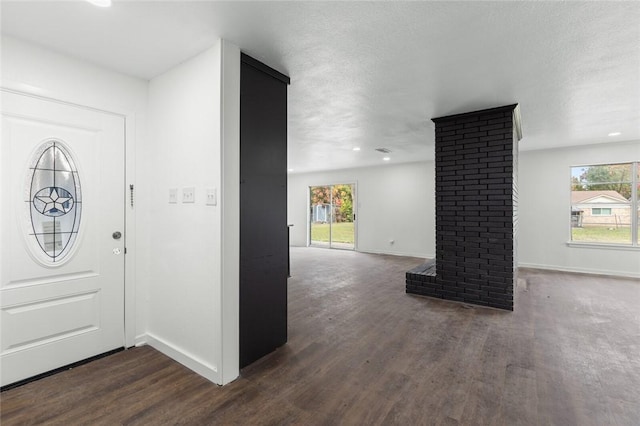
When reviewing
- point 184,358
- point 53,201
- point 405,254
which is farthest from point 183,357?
point 405,254

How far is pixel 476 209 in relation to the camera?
4008 millimetres

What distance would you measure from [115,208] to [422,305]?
12.2ft

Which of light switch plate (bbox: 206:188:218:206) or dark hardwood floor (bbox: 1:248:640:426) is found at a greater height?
light switch plate (bbox: 206:188:218:206)

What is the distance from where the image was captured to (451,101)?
360cm

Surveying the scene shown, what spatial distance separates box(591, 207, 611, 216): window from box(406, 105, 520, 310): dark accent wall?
130 inches

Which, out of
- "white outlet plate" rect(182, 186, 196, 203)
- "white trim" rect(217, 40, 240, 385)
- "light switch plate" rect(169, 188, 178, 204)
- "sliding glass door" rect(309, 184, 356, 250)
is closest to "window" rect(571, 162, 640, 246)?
"sliding glass door" rect(309, 184, 356, 250)

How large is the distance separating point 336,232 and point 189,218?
768 centimetres

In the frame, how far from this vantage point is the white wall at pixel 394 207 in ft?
26.0

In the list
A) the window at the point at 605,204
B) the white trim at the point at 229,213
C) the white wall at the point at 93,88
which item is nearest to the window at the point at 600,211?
the window at the point at 605,204

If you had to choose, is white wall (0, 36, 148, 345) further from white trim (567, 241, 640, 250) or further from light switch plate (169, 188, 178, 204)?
white trim (567, 241, 640, 250)

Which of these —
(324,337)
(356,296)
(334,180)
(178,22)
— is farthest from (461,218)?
(334,180)

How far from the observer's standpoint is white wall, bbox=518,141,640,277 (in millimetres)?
5680

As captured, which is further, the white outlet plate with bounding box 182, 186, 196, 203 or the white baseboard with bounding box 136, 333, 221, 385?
the white outlet plate with bounding box 182, 186, 196, 203

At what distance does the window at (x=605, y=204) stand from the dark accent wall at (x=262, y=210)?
649cm
